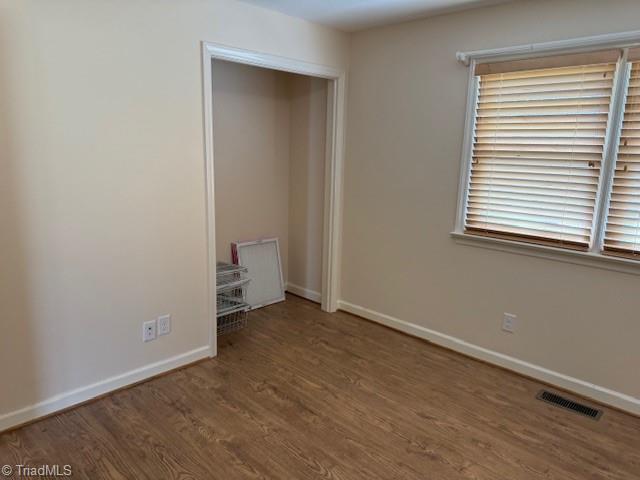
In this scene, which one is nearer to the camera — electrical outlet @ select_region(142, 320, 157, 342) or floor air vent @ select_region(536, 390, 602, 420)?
floor air vent @ select_region(536, 390, 602, 420)

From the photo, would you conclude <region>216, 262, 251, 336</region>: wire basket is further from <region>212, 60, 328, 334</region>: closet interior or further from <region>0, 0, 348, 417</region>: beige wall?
<region>0, 0, 348, 417</region>: beige wall

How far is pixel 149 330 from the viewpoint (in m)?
2.77

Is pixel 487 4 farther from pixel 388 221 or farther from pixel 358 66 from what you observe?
pixel 388 221

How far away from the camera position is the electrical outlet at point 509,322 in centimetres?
297

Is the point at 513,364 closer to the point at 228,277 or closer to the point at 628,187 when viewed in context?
the point at 628,187

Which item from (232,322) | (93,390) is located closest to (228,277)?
(232,322)

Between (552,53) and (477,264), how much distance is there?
1.36 m

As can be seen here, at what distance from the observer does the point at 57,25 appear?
2148mm

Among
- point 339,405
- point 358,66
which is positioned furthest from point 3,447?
point 358,66

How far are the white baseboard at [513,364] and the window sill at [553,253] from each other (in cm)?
72

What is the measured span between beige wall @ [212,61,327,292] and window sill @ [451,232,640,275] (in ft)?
4.66

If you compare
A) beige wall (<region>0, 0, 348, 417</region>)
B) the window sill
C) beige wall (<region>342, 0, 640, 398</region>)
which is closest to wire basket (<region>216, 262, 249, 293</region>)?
beige wall (<region>0, 0, 348, 417</region>)

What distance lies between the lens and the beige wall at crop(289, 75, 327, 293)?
12.7 feet

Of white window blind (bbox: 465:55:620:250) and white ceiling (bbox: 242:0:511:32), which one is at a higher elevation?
white ceiling (bbox: 242:0:511:32)
